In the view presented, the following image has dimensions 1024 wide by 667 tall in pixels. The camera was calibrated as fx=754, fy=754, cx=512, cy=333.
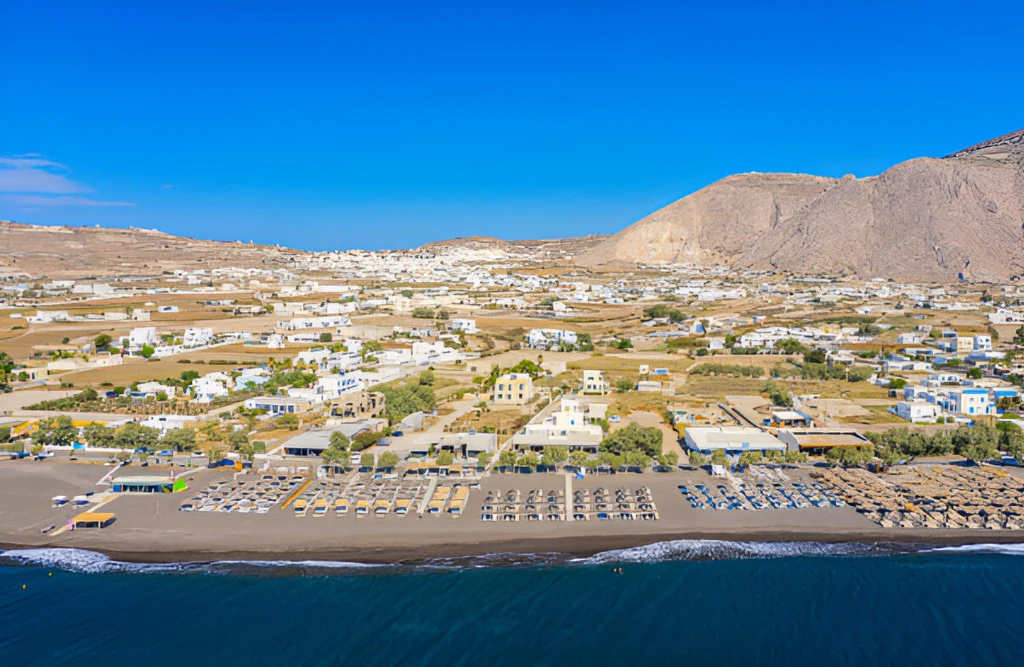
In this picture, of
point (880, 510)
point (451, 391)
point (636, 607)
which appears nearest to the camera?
point (636, 607)

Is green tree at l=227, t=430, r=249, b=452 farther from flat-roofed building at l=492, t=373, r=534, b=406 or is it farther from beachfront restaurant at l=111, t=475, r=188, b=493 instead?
flat-roofed building at l=492, t=373, r=534, b=406

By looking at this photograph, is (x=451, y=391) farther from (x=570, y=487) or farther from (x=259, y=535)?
(x=259, y=535)

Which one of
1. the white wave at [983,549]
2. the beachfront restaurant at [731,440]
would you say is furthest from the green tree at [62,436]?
the white wave at [983,549]

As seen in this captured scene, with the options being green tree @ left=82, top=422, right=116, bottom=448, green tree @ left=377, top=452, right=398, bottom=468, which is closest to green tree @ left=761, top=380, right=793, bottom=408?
green tree @ left=377, top=452, right=398, bottom=468

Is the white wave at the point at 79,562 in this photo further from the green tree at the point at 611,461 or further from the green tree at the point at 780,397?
the green tree at the point at 780,397

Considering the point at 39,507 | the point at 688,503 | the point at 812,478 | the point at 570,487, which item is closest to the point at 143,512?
the point at 39,507
